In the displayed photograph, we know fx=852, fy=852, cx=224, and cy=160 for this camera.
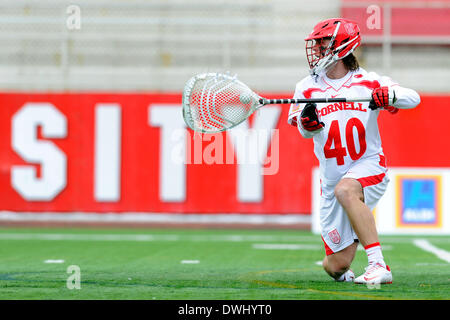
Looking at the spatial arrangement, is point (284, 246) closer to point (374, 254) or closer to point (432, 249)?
point (432, 249)

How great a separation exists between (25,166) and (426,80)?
6.20m

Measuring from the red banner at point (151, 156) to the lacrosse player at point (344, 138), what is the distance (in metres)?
6.34

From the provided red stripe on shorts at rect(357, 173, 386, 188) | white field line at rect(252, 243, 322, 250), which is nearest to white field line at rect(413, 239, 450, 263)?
white field line at rect(252, 243, 322, 250)

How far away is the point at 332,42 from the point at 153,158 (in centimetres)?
709

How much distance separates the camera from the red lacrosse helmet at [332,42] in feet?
16.6

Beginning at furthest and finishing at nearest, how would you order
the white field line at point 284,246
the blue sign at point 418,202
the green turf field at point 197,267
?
the blue sign at point 418,202
the white field line at point 284,246
the green turf field at point 197,267

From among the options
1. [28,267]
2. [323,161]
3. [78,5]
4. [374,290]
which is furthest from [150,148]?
[374,290]

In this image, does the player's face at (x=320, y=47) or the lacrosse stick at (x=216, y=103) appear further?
the player's face at (x=320, y=47)

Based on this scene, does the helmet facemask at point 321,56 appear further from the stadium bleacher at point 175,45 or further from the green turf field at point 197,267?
the stadium bleacher at point 175,45

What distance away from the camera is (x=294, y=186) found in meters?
11.8

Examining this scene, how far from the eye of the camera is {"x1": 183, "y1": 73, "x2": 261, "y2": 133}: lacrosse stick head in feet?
16.1

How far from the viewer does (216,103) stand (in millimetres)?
4922

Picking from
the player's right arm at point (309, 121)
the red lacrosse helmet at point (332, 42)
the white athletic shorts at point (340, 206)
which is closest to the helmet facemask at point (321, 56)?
the red lacrosse helmet at point (332, 42)

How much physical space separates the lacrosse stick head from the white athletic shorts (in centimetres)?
75
